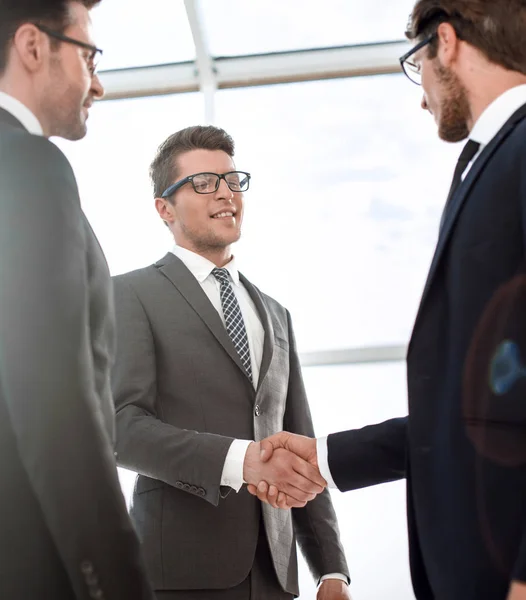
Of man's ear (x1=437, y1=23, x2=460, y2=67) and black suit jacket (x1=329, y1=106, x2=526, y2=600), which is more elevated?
man's ear (x1=437, y1=23, x2=460, y2=67)

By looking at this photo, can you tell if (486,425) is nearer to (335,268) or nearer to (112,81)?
(335,268)

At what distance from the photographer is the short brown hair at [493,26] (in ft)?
5.03

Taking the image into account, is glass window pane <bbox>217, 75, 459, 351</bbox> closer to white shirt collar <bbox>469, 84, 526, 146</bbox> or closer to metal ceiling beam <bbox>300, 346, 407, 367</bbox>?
metal ceiling beam <bbox>300, 346, 407, 367</bbox>

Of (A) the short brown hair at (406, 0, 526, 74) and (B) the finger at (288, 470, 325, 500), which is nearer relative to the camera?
(A) the short brown hair at (406, 0, 526, 74)

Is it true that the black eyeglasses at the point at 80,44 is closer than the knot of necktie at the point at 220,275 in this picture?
Yes

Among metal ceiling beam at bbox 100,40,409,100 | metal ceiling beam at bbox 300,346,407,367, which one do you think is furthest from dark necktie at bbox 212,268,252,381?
metal ceiling beam at bbox 100,40,409,100

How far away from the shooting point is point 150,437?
2057 millimetres

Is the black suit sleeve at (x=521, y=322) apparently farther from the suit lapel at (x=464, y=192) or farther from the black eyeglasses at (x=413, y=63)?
the black eyeglasses at (x=413, y=63)

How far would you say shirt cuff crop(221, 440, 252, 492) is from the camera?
2.06 meters

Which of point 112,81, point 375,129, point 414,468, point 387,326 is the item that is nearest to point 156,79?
point 112,81

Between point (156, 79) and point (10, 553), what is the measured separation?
11.4ft

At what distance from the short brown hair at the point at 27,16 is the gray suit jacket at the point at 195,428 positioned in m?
0.94

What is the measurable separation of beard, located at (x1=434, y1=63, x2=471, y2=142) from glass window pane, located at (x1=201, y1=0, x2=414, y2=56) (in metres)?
2.62

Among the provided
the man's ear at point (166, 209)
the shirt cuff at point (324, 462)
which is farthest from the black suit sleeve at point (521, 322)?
the man's ear at point (166, 209)
